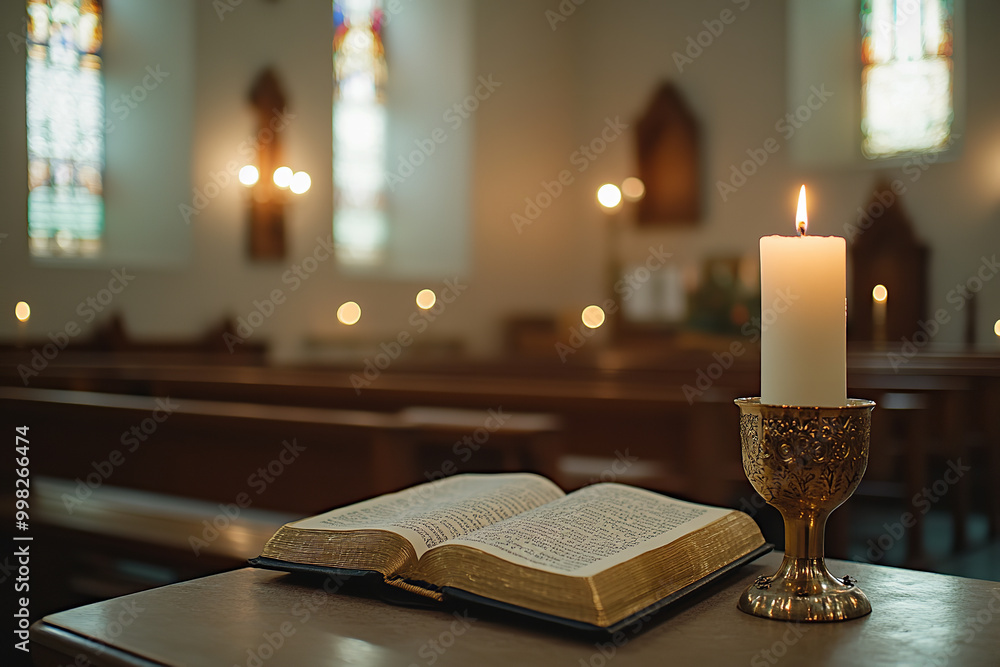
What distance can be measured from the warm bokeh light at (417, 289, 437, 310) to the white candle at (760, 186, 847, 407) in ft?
24.4

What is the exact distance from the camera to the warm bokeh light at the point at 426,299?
8141mm

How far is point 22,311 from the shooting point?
211 inches

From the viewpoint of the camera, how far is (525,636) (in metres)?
0.75

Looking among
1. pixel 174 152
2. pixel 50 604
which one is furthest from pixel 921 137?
pixel 50 604

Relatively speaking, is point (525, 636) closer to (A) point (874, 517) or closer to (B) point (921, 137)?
(A) point (874, 517)

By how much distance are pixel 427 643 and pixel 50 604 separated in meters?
2.25

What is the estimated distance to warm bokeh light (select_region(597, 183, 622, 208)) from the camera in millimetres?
8672
